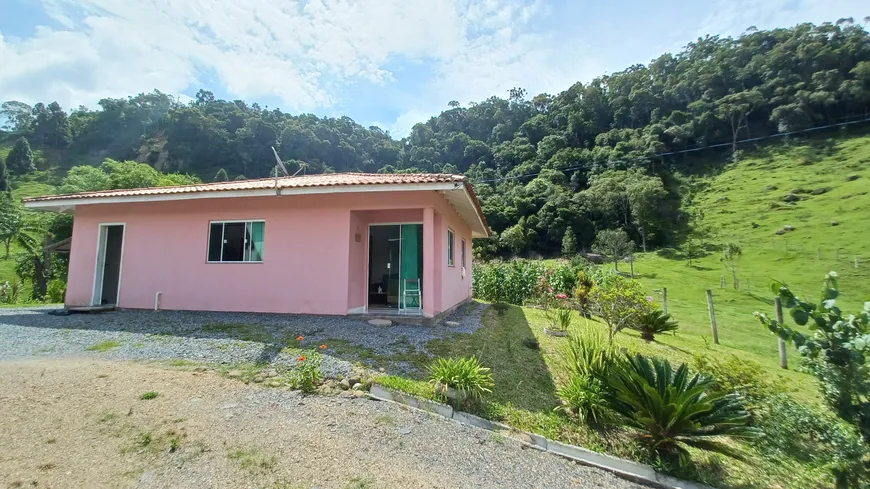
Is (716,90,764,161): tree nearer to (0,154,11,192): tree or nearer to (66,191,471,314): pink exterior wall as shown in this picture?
(66,191,471,314): pink exterior wall

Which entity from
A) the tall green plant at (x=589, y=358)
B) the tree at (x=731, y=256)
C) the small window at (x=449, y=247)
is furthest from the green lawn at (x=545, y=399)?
the tree at (x=731, y=256)

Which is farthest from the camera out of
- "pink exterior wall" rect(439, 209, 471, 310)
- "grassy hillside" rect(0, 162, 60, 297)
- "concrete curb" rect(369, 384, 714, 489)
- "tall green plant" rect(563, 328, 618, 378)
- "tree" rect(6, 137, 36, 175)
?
"tree" rect(6, 137, 36, 175)

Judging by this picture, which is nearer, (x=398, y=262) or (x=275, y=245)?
(x=275, y=245)

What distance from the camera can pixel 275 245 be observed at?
855 centimetres

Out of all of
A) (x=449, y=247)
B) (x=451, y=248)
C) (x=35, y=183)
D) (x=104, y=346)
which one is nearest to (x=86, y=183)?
(x=35, y=183)

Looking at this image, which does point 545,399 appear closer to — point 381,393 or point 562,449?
point 562,449

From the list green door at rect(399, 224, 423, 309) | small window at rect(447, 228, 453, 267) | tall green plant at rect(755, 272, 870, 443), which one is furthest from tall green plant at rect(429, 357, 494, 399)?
small window at rect(447, 228, 453, 267)

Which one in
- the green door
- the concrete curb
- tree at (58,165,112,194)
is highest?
tree at (58,165,112,194)

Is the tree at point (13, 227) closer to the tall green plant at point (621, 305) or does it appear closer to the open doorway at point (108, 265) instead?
the open doorway at point (108, 265)

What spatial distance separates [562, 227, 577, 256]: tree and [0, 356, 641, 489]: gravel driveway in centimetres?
4043

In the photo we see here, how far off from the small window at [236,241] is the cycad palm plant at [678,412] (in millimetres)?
8066

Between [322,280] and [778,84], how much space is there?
7424cm

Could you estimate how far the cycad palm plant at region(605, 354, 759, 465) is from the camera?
3.38 m

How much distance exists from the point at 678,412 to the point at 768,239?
42.1 meters
